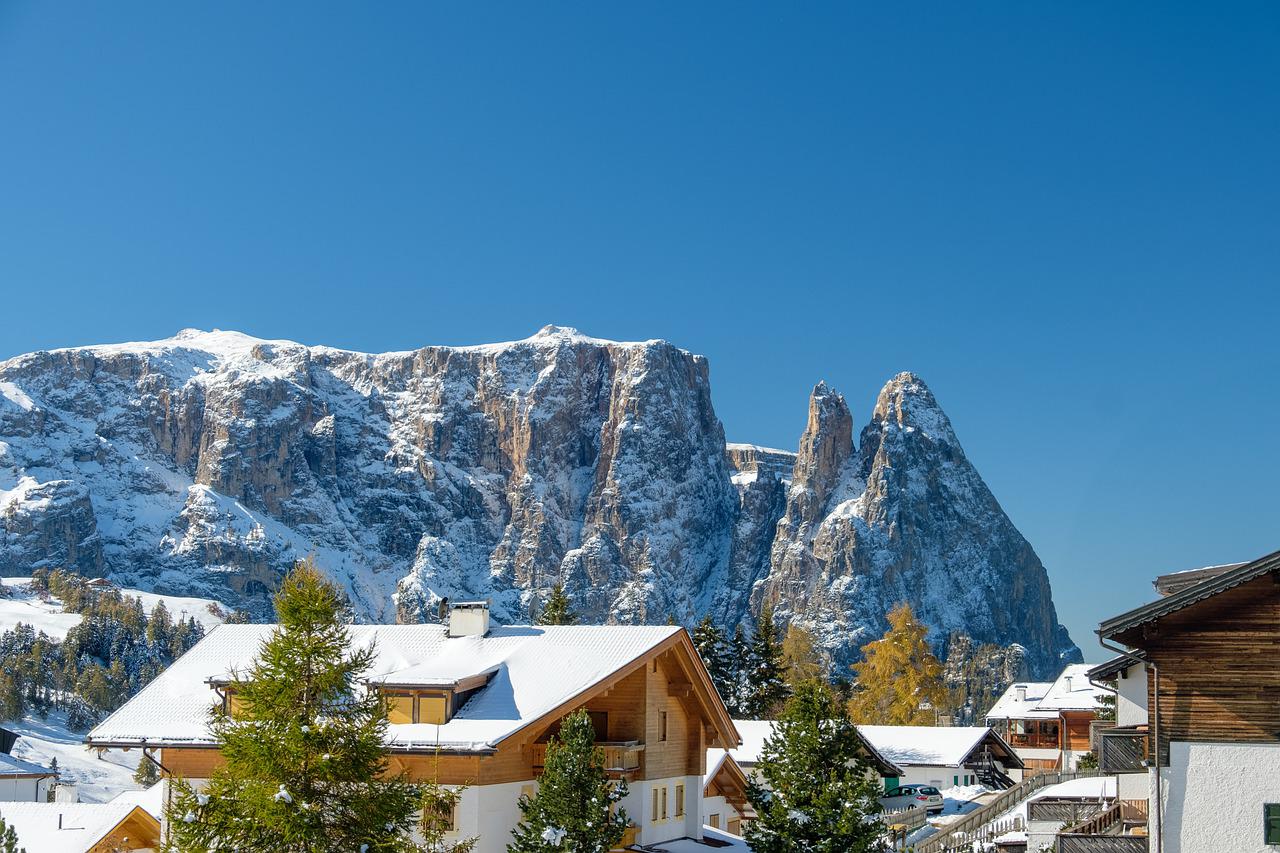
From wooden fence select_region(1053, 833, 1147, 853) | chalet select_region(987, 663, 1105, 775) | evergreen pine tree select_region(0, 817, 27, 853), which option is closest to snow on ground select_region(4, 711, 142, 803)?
chalet select_region(987, 663, 1105, 775)

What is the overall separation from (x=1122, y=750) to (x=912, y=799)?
3839 cm

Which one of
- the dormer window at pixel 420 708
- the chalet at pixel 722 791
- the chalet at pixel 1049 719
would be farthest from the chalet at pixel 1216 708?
the chalet at pixel 1049 719

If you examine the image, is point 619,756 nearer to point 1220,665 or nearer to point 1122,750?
point 1122,750

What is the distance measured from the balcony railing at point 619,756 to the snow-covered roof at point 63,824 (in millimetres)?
9290

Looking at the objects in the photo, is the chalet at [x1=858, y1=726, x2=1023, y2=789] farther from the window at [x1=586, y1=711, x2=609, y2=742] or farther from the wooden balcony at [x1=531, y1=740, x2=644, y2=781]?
the wooden balcony at [x1=531, y1=740, x2=644, y2=781]

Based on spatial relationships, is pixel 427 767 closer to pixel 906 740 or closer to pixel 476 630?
pixel 476 630

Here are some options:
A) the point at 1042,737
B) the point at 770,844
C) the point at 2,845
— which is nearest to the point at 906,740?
the point at 1042,737

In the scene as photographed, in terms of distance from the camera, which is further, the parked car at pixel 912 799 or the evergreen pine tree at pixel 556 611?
the evergreen pine tree at pixel 556 611

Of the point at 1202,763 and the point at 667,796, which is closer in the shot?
the point at 1202,763

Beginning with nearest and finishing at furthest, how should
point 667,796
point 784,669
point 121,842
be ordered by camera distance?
1. point 121,842
2. point 667,796
3. point 784,669

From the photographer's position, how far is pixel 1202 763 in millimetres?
25516

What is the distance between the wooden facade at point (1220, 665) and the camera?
25594 mm

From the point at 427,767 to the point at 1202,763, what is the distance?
15243 millimetres

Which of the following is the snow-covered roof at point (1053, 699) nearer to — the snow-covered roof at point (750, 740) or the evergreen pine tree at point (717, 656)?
the evergreen pine tree at point (717, 656)
